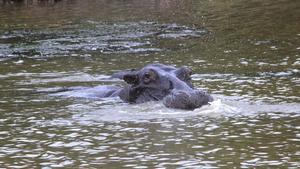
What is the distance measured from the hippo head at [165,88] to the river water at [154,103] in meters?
0.15

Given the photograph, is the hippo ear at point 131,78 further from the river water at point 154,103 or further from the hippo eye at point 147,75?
the river water at point 154,103

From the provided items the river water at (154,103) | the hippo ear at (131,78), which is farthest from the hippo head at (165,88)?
the river water at (154,103)

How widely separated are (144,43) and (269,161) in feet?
43.4

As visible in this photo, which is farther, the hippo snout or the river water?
the hippo snout

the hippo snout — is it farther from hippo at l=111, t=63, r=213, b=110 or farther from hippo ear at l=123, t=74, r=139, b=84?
hippo ear at l=123, t=74, r=139, b=84

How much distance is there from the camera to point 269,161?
5.71 meters

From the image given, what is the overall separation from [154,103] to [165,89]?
274mm

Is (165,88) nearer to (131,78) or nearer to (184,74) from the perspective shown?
(184,74)

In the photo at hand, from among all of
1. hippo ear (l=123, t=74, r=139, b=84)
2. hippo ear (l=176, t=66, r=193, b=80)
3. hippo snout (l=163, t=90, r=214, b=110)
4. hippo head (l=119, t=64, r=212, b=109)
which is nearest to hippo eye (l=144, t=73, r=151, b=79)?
hippo head (l=119, t=64, r=212, b=109)

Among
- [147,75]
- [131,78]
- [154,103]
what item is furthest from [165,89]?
[131,78]

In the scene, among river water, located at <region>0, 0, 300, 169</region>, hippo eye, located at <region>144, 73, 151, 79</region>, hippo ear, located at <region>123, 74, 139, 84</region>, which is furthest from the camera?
hippo ear, located at <region>123, 74, 139, 84</region>

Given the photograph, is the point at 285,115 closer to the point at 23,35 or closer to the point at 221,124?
the point at 221,124

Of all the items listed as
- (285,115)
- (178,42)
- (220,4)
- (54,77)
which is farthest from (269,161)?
(220,4)

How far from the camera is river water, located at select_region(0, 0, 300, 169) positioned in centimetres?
Result: 617
